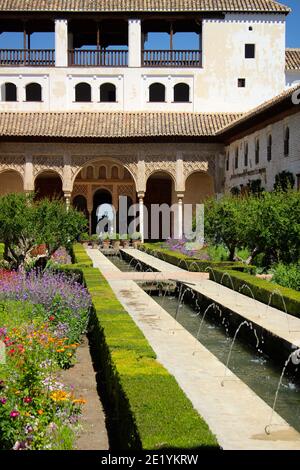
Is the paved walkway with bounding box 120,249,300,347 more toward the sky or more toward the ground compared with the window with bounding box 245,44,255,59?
more toward the ground

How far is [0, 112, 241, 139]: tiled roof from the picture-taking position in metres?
31.5

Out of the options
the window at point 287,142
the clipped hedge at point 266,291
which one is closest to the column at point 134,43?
the window at point 287,142

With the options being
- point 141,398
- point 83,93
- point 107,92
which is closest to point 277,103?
point 107,92

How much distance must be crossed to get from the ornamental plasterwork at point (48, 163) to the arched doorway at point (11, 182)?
290cm

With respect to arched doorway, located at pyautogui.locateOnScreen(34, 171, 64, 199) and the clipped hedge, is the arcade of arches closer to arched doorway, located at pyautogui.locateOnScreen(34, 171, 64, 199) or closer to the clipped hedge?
arched doorway, located at pyautogui.locateOnScreen(34, 171, 64, 199)

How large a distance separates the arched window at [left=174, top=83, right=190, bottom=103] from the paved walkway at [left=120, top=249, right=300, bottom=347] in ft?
61.0

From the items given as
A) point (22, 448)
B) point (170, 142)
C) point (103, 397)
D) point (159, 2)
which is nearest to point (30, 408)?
point (22, 448)

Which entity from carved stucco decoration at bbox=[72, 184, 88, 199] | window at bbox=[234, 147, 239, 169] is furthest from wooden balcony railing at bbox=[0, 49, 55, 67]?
window at bbox=[234, 147, 239, 169]

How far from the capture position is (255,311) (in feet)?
37.5

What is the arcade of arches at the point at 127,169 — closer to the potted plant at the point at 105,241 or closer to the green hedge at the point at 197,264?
the potted plant at the point at 105,241

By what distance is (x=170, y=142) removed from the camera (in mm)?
32188

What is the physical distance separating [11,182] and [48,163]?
3.46 metres

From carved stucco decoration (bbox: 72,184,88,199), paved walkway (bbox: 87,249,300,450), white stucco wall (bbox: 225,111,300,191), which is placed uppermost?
white stucco wall (bbox: 225,111,300,191)

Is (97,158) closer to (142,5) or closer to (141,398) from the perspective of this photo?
(142,5)
